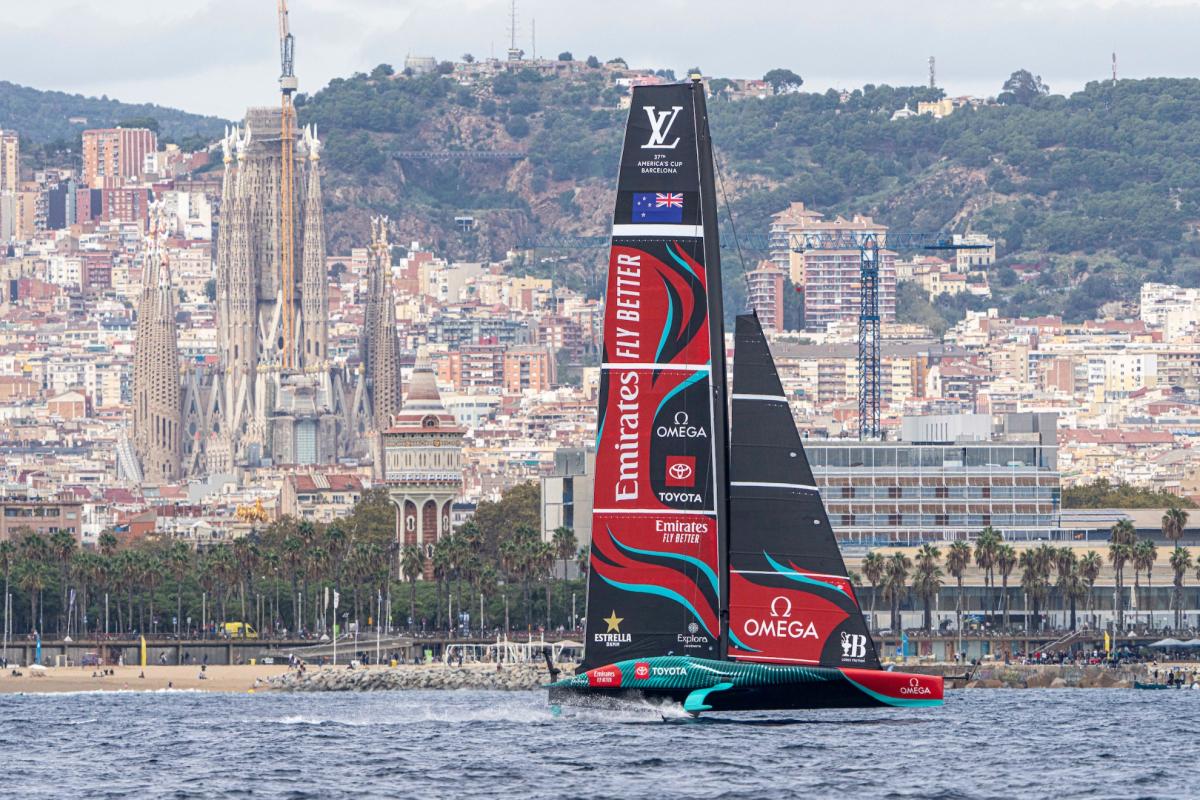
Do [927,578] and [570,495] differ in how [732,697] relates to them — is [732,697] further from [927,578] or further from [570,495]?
[570,495]

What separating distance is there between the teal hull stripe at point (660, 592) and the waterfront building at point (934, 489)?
3170 inches

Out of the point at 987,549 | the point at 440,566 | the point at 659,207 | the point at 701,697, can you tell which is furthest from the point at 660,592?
the point at 440,566

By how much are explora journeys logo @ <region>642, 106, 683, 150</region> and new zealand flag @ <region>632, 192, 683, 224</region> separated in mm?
919

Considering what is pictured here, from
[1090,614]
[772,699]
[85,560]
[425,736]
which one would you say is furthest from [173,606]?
[772,699]

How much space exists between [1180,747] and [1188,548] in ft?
253

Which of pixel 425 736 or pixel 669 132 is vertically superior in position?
pixel 669 132

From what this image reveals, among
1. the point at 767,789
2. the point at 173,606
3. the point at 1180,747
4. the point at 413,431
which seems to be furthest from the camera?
the point at 413,431

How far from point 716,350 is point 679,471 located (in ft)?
7.86

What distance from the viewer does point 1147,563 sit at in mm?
136000

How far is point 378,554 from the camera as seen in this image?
154 m

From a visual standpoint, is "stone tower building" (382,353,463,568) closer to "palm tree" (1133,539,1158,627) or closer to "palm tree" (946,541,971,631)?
"palm tree" (946,541,971,631)

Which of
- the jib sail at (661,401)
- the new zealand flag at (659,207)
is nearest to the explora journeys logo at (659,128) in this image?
the jib sail at (661,401)

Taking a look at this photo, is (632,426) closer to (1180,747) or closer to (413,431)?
(1180,747)

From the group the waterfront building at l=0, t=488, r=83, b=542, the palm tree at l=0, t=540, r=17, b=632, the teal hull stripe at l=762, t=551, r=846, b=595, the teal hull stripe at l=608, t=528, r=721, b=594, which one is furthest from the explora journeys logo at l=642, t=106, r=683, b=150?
the waterfront building at l=0, t=488, r=83, b=542
